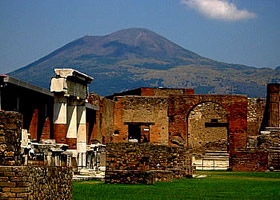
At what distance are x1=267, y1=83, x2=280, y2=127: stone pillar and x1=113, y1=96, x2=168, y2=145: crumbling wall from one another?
7810mm

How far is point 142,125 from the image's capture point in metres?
47.6

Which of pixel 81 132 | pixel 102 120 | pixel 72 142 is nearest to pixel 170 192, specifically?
pixel 72 142

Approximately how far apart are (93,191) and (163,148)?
7.20 m

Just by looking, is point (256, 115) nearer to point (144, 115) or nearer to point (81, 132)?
point (144, 115)

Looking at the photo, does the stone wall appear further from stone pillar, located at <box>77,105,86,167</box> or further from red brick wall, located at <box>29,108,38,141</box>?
stone pillar, located at <box>77,105,86,167</box>

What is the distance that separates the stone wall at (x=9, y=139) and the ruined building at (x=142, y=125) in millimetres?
9368

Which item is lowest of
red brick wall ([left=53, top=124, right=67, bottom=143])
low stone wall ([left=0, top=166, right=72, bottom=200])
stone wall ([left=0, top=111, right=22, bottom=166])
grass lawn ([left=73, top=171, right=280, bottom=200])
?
grass lawn ([left=73, top=171, right=280, bottom=200])

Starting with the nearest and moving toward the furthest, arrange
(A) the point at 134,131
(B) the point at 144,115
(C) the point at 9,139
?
(C) the point at 9,139
(B) the point at 144,115
(A) the point at 134,131

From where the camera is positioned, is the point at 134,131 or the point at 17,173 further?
the point at 134,131

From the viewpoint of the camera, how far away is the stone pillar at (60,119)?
28094 mm

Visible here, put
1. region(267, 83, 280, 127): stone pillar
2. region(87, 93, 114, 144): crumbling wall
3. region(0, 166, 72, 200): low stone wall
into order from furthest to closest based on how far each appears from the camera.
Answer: region(267, 83, 280, 127): stone pillar → region(87, 93, 114, 144): crumbling wall → region(0, 166, 72, 200): low stone wall

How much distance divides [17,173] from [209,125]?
42.2 m

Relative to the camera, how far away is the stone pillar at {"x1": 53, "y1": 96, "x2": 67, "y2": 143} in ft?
92.2

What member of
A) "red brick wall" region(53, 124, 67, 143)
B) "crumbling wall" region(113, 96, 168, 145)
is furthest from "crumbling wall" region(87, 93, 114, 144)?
"red brick wall" region(53, 124, 67, 143)
